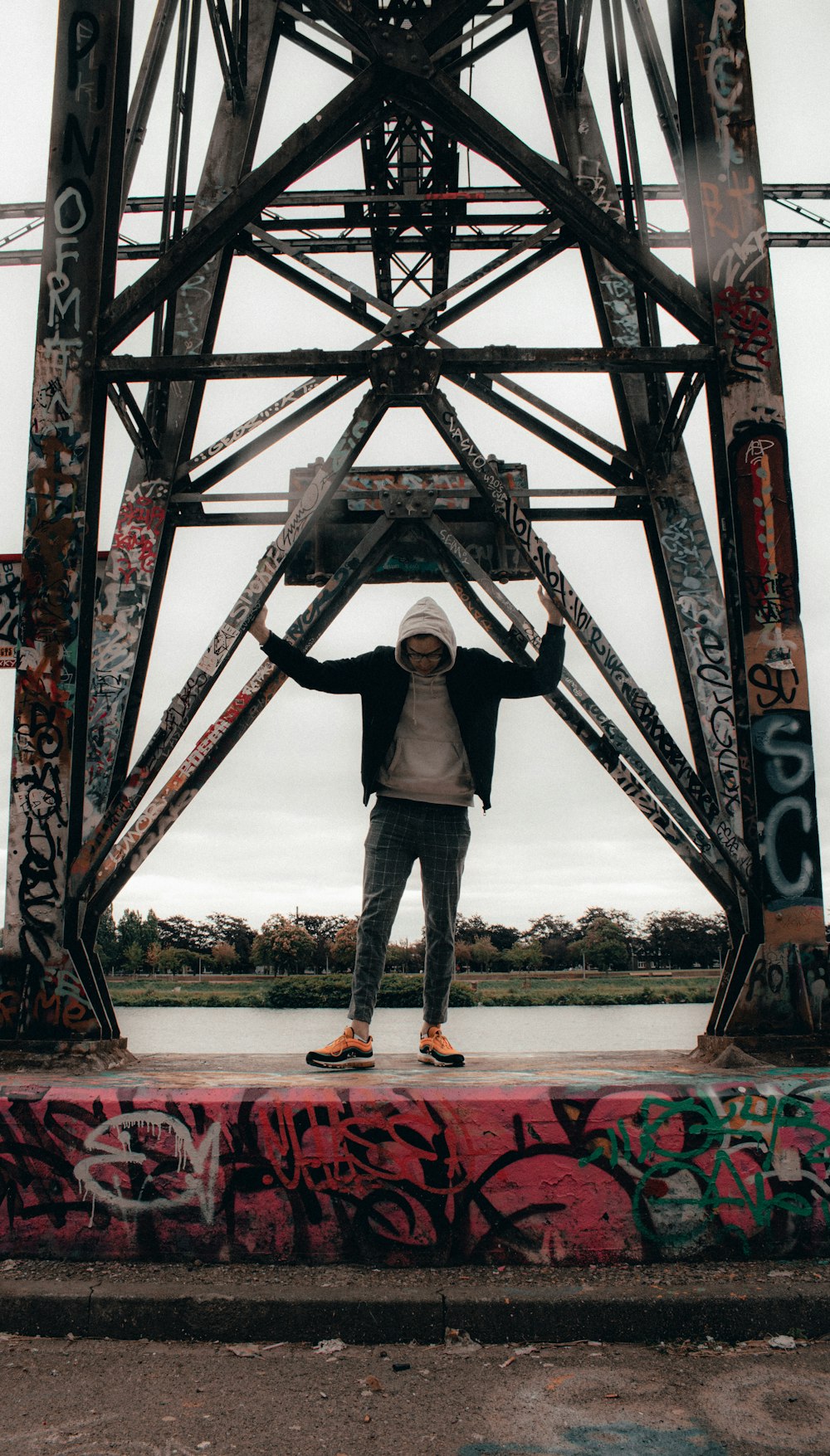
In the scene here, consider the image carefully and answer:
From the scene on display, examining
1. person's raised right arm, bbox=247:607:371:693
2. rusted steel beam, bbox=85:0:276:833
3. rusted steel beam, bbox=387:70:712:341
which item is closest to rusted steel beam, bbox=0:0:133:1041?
rusted steel beam, bbox=85:0:276:833

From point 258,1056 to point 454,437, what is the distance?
3131 mm

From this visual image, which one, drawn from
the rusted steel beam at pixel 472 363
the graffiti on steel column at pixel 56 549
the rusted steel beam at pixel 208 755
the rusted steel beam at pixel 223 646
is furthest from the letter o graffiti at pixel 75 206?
the rusted steel beam at pixel 208 755

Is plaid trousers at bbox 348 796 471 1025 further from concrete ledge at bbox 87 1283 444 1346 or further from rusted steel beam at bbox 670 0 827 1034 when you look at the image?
concrete ledge at bbox 87 1283 444 1346

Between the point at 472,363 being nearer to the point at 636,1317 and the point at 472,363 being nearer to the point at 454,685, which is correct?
the point at 454,685

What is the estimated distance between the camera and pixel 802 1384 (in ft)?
8.00

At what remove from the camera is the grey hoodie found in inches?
169

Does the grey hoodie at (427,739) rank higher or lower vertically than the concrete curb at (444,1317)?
higher

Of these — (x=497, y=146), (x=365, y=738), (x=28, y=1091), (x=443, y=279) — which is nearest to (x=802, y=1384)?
(x=28, y=1091)

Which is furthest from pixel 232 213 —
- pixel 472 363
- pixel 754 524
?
pixel 754 524

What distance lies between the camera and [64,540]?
448 cm

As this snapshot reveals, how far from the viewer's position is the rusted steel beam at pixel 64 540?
13.9 feet

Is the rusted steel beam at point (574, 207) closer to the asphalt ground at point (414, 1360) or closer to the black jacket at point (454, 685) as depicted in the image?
the black jacket at point (454, 685)

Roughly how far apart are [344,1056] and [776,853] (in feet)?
6.57

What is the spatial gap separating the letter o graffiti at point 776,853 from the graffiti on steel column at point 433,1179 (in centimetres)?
116
